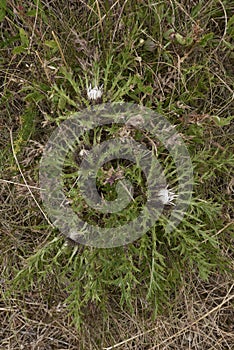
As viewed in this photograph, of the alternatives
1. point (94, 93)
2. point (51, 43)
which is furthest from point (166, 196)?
point (51, 43)

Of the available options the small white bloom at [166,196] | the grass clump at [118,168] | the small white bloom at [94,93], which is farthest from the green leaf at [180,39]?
the small white bloom at [166,196]

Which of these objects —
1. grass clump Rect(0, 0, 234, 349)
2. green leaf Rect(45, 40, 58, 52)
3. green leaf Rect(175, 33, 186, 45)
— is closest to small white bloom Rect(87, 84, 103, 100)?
grass clump Rect(0, 0, 234, 349)

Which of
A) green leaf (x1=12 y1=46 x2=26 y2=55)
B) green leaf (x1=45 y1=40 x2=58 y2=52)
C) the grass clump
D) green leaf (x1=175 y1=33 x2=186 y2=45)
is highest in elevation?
green leaf (x1=175 y1=33 x2=186 y2=45)

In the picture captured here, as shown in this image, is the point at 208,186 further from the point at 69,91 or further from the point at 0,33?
the point at 0,33

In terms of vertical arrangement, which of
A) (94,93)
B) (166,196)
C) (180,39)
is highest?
(180,39)

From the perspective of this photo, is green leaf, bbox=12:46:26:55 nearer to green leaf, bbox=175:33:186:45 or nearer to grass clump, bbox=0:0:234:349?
grass clump, bbox=0:0:234:349

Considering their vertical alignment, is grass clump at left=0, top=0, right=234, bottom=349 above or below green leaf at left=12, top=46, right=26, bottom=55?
below

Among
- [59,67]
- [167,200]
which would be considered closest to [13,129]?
[59,67]

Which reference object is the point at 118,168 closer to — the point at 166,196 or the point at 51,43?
the point at 166,196
